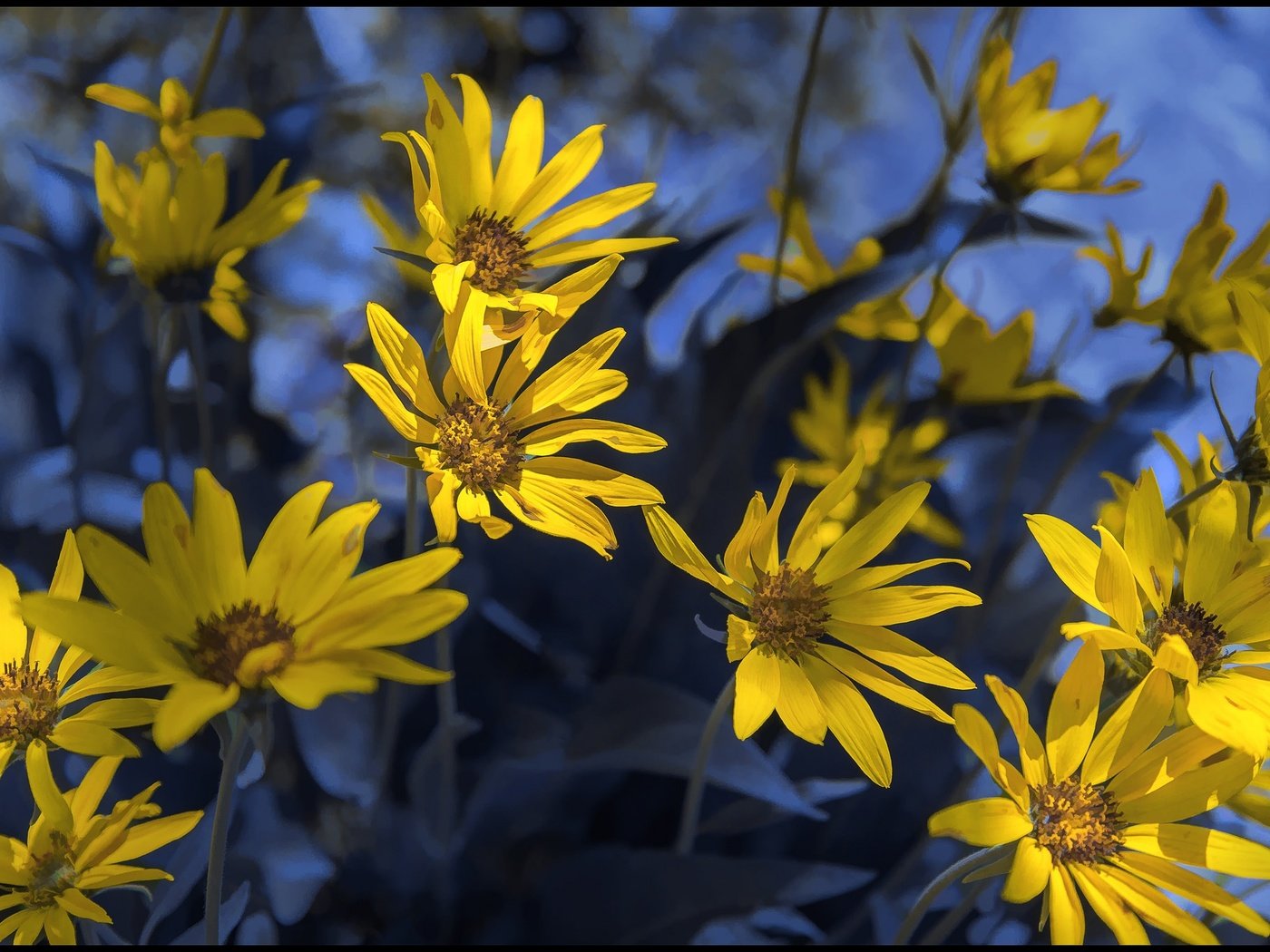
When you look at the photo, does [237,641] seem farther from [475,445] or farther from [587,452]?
[587,452]

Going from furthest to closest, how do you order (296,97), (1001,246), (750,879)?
(1001,246)
(296,97)
(750,879)

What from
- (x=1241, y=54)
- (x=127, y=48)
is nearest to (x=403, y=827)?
(x=127, y=48)

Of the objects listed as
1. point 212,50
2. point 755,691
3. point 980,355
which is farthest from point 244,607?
point 980,355

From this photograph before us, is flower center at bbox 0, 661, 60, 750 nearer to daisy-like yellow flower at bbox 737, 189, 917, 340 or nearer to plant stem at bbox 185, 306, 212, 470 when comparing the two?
plant stem at bbox 185, 306, 212, 470

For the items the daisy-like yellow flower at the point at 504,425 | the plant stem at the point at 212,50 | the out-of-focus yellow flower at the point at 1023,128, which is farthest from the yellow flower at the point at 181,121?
the out-of-focus yellow flower at the point at 1023,128

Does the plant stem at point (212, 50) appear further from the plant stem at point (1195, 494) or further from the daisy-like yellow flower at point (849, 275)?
the plant stem at point (1195, 494)

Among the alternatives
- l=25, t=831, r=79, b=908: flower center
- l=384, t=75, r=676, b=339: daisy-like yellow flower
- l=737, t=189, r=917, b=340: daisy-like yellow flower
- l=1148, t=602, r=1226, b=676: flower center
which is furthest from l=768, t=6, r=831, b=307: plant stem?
l=25, t=831, r=79, b=908: flower center

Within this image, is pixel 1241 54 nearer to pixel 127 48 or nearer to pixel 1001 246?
pixel 1001 246
